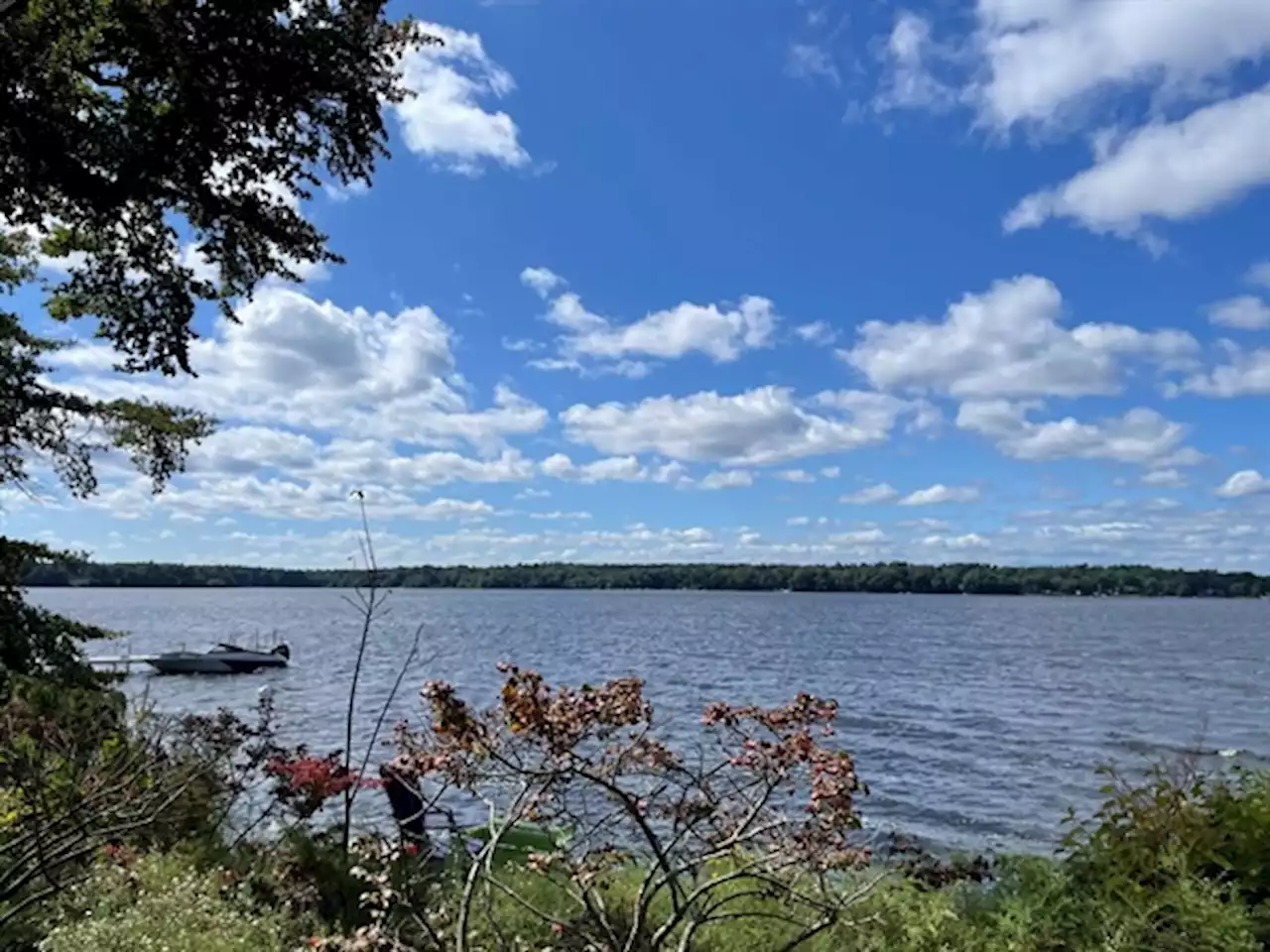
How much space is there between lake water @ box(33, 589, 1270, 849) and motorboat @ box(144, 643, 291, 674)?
172cm

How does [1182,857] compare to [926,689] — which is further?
[926,689]

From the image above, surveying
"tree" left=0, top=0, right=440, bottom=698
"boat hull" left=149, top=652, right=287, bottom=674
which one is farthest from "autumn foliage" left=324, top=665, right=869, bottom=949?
"boat hull" left=149, top=652, right=287, bottom=674

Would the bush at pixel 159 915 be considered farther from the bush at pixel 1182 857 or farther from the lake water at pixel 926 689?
the bush at pixel 1182 857

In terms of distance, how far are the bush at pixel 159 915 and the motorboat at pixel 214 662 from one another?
3877cm

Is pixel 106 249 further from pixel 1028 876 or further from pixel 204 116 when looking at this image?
pixel 1028 876

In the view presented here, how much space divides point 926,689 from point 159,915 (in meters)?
29.0

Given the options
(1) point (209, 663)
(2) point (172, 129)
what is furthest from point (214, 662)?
(2) point (172, 129)

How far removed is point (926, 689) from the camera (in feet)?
104

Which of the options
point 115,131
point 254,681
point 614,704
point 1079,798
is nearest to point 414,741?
point 614,704

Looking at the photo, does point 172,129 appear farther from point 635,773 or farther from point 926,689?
point 926,689

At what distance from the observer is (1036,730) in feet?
77.6

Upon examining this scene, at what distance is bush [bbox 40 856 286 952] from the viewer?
520 centimetres

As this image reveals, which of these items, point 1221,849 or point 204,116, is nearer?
point 1221,849

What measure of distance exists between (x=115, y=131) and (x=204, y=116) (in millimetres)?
784
